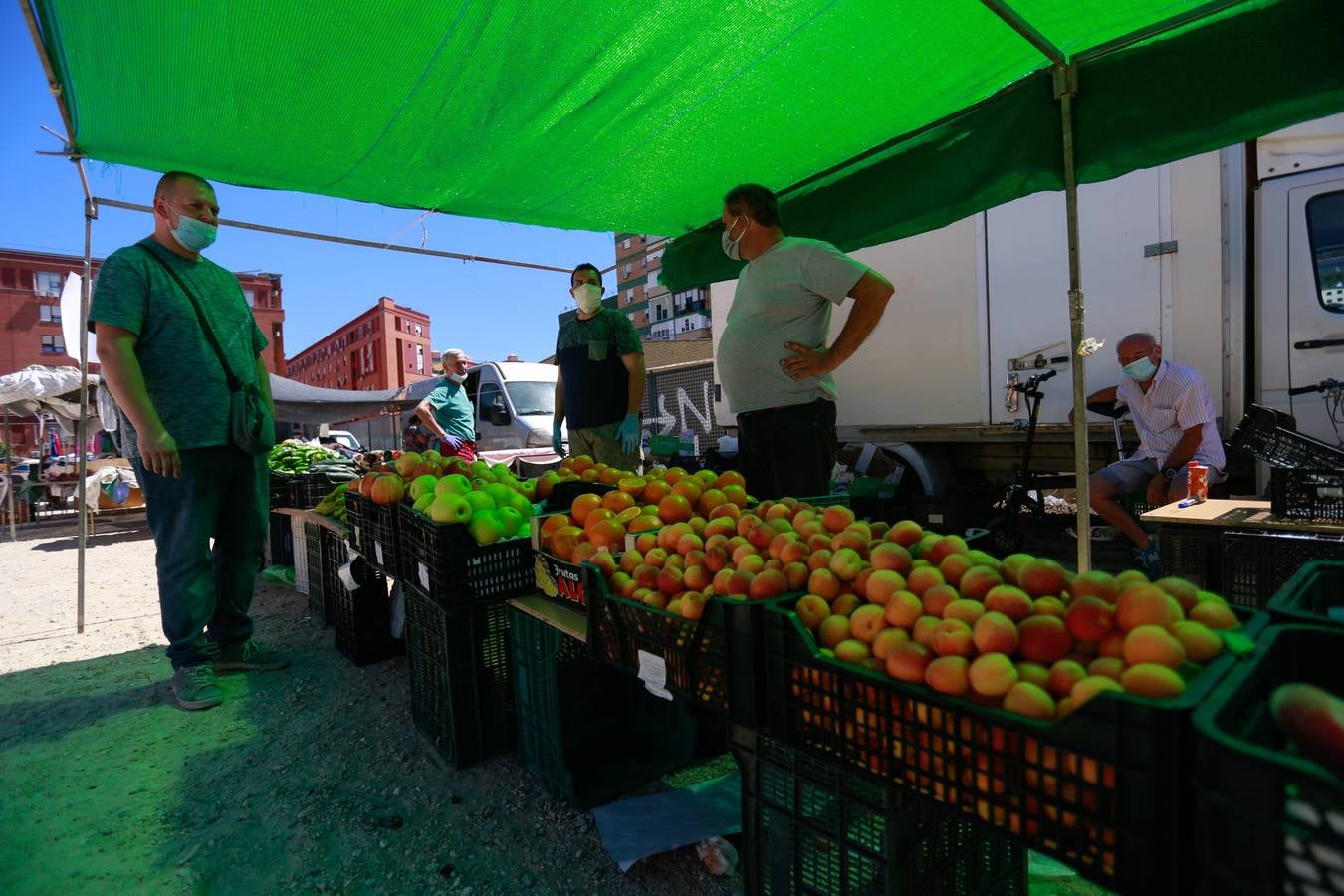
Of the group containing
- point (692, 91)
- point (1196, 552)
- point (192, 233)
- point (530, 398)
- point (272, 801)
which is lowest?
point (272, 801)

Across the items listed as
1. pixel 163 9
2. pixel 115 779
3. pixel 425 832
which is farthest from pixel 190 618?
pixel 163 9

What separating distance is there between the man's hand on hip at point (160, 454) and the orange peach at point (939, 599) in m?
3.20

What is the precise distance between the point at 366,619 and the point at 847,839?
3101 millimetres

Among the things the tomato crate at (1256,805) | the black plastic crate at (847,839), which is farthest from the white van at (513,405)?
the tomato crate at (1256,805)

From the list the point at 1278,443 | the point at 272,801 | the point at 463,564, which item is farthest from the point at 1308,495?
the point at 272,801

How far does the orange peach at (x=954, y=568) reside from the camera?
4.30ft

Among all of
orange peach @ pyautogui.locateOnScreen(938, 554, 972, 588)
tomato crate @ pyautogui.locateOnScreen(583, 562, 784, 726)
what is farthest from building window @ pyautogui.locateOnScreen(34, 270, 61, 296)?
orange peach @ pyautogui.locateOnScreen(938, 554, 972, 588)

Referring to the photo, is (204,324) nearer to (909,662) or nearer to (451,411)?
(451,411)

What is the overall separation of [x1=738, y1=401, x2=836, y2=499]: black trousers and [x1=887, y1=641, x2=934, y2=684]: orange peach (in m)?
1.96

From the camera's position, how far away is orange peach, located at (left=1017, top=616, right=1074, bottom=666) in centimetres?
104

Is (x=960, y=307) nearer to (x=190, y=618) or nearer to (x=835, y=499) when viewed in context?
(x=835, y=499)

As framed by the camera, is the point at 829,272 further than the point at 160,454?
No

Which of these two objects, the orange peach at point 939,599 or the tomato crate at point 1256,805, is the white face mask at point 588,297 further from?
the tomato crate at point 1256,805

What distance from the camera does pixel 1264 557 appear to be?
96.7 inches
